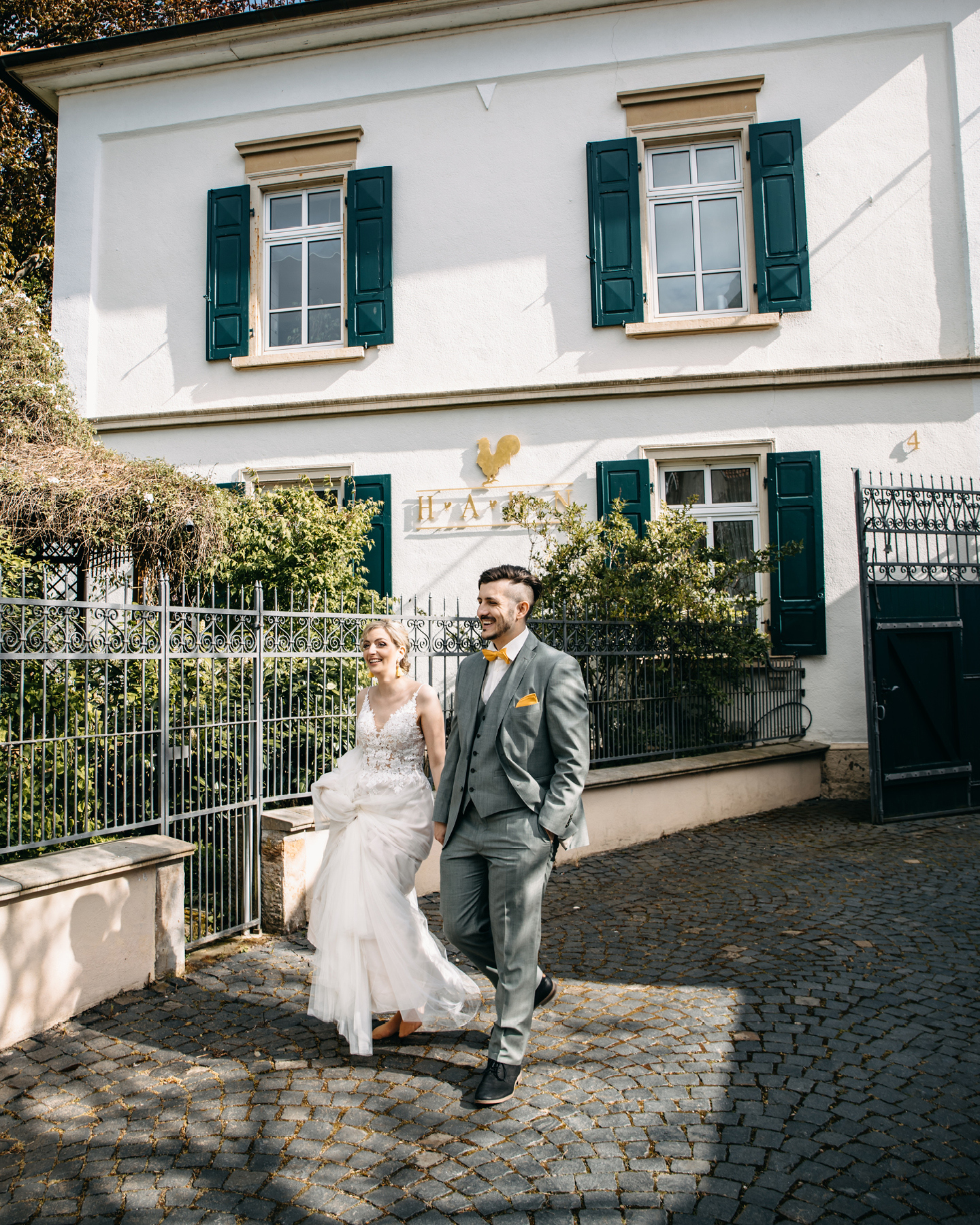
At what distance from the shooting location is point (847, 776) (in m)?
9.35

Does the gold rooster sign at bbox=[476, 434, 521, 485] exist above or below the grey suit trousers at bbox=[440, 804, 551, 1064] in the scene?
above

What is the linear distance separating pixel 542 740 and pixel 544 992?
1.24 m

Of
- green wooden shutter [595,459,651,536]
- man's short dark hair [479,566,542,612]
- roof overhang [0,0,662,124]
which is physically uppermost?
roof overhang [0,0,662,124]

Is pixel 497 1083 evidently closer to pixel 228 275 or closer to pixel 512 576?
pixel 512 576

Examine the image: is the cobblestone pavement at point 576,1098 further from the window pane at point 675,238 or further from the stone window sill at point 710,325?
the window pane at point 675,238

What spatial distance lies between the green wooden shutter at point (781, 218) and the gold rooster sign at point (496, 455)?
9.90ft

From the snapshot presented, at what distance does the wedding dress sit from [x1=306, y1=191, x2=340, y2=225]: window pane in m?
8.92

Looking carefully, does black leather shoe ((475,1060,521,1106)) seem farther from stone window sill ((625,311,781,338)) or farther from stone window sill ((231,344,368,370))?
stone window sill ((231,344,368,370))

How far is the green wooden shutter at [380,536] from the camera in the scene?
10352 mm

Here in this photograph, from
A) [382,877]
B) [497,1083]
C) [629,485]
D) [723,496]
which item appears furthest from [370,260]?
[497,1083]

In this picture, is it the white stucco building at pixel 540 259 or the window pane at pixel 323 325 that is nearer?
the white stucco building at pixel 540 259

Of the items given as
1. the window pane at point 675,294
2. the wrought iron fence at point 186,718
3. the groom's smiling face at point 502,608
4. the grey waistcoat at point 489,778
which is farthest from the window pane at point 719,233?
the grey waistcoat at point 489,778

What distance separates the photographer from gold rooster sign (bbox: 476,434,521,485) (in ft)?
33.3

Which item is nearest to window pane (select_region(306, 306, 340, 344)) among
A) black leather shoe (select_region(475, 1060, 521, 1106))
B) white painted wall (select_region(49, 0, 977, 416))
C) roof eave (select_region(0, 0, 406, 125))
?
white painted wall (select_region(49, 0, 977, 416))
